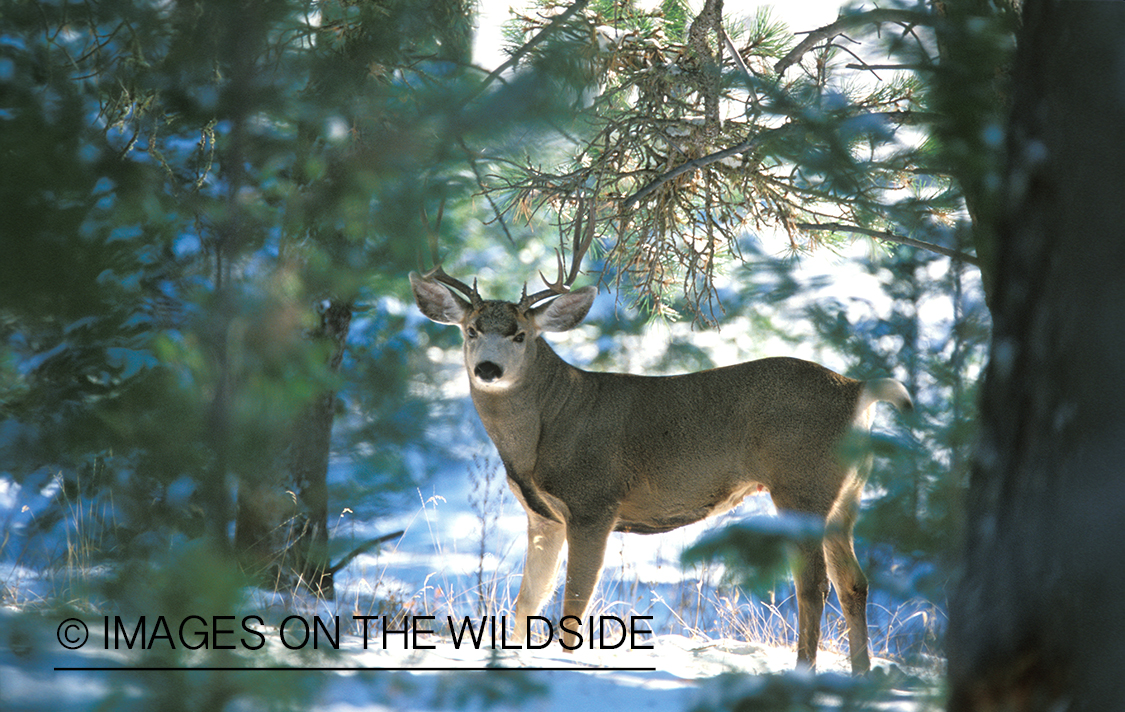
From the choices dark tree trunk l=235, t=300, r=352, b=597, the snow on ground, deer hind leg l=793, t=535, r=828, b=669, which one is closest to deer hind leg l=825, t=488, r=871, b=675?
deer hind leg l=793, t=535, r=828, b=669

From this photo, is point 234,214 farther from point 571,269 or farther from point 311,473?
point 311,473

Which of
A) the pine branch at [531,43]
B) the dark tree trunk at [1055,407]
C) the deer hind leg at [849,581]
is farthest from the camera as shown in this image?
the deer hind leg at [849,581]

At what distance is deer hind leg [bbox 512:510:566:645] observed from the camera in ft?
17.9

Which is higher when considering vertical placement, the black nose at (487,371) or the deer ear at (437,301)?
the deer ear at (437,301)

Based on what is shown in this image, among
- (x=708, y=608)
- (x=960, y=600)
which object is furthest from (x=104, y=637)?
(x=708, y=608)

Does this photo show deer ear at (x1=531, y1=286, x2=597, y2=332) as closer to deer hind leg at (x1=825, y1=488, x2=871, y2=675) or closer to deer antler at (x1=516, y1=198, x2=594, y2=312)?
deer antler at (x1=516, y1=198, x2=594, y2=312)

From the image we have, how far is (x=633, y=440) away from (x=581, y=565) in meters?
0.81

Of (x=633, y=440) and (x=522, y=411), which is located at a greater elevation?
(x=522, y=411)

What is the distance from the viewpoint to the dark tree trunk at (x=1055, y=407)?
147 cm

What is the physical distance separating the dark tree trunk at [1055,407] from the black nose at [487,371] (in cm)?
344

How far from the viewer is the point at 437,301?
5367mm

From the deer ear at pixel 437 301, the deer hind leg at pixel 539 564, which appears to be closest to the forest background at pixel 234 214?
the deer ear at pixel 437 301

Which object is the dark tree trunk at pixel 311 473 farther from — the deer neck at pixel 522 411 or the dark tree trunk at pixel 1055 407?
the dark tree trunk at pixel 1055 407

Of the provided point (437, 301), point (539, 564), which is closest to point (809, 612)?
point (539, 564)
